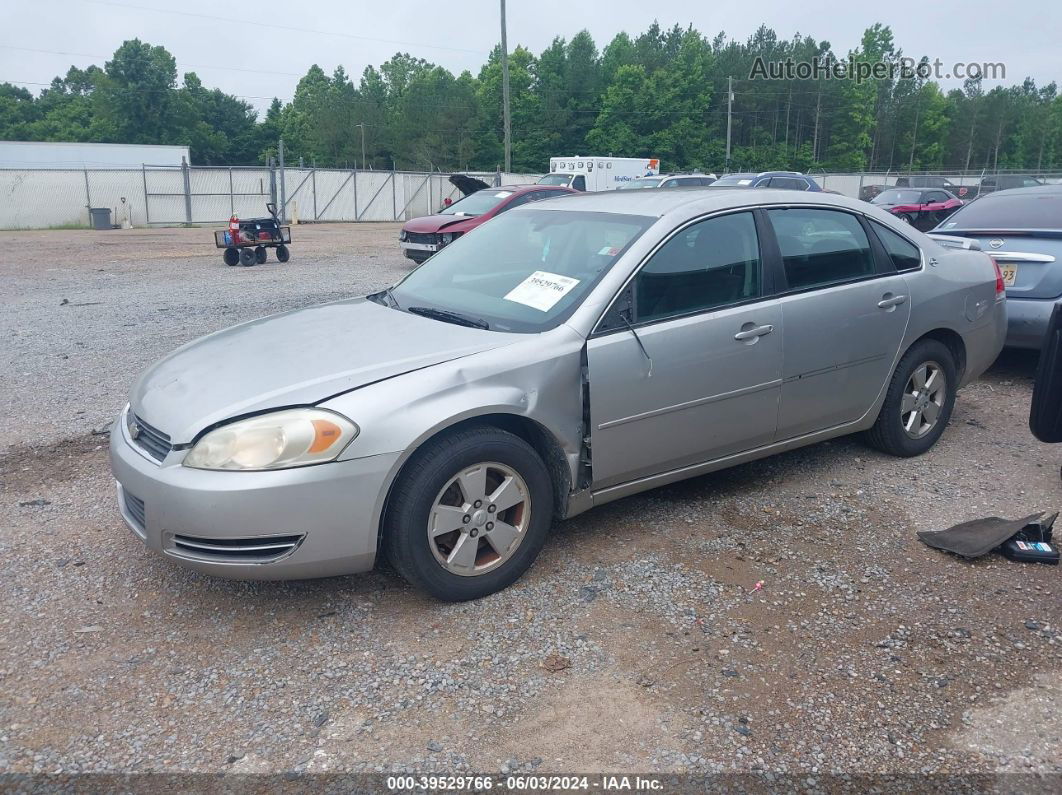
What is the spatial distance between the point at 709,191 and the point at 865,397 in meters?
1.45

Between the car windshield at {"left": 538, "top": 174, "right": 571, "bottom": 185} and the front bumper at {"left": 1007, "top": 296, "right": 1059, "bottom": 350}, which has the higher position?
the car windshield at {"left": 538, "top": 174, "right": 571, "bottom": 185}

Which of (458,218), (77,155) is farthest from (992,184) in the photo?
(77,155)

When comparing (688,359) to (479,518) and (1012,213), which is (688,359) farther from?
(1012,213)

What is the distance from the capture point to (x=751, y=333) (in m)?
4.14

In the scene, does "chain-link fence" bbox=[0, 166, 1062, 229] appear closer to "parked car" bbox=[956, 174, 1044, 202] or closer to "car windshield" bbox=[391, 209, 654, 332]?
"parked car" bbox=[956, 174, 1044, 202]

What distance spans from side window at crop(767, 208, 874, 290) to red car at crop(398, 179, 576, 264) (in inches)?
390

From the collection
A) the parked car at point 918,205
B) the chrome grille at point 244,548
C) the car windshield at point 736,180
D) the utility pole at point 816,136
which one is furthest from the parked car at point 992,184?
the utility pole at point 816,136

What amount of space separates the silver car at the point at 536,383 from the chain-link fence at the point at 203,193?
2644 centimetres

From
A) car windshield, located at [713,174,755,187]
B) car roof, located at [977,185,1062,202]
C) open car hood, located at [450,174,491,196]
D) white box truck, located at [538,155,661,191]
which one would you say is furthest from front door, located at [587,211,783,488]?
white box truck, located at [538,155,661,191]

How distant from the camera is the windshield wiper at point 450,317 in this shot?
384 centimetres

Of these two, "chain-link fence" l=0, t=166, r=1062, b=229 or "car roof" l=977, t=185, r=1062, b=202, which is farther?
"chain-link fence" l=0, t=166, r=1062, b=229

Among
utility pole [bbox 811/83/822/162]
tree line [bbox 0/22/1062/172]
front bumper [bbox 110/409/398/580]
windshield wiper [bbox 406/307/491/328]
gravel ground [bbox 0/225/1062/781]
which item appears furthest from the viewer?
utility pole [bbox 811/83/822/162]

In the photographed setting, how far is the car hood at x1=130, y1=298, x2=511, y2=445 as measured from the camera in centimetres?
322

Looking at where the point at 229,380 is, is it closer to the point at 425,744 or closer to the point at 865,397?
the point at 425,744
